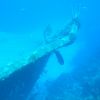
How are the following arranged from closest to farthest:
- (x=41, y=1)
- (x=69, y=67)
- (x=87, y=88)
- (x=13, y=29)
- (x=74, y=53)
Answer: (x=87, y=88)
(x=69, y=67)
(x=74, y=53)
(x=13, y=29)
(x=41, y=1)

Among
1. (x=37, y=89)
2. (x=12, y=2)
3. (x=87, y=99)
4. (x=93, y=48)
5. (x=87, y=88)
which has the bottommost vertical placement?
(x=87, y=99)

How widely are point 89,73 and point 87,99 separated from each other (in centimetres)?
326

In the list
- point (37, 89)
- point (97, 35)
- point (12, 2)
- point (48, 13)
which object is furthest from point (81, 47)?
point (48, 13)

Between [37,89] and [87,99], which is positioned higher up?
[37,89]

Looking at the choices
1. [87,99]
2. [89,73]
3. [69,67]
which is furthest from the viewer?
[69,67]

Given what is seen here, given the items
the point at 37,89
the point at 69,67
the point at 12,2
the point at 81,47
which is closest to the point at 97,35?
the point at 81,47

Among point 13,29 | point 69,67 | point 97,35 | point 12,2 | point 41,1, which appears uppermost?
point 41,1

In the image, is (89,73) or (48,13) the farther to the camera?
(48,13)

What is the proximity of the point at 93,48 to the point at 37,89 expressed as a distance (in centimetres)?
841

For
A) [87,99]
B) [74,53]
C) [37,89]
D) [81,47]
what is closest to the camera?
[87,99]

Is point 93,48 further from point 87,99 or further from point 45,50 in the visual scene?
point 45,50

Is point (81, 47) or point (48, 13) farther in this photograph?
point (48, 13)

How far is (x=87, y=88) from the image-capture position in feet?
42.7

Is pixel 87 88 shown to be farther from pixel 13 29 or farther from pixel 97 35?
pixel 13 29
